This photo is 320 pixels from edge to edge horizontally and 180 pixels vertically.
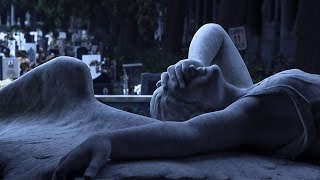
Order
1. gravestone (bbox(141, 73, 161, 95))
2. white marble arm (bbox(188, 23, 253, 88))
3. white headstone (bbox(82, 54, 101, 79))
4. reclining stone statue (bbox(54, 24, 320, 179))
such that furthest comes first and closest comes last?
white headstone (bbox(82, 54, 101, 79)) < gravestone (bbox(141, 73, 161, 95)) < white marble arm (bbox(188, 23, 253, 88)) < reclining stone statue (bbox(54, 24, 320, 179))

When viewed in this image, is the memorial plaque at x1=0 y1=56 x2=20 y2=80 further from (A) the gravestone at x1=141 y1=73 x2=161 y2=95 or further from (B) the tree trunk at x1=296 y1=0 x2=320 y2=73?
(A) the gravestone at x1=141 y1=73 x2=161 y2=95

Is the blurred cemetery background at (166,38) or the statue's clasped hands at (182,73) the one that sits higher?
the statue's clasped hands at (182,73)

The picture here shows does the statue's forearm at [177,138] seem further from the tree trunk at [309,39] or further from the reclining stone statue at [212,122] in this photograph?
the tree trunk at [309,39]

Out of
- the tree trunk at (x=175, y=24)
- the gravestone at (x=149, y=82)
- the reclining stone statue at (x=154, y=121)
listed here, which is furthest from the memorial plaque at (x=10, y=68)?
the reclining stone statue at (x=154, y=121)

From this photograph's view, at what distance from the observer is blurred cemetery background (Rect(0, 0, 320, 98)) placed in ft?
56.0

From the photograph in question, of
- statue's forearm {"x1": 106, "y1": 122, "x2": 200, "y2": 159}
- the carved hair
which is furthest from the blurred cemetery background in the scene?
statue's forearm {"x1": 106, "y1": 122, "x2": 200, "y2": 159}

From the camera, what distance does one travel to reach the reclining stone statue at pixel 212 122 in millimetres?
4348

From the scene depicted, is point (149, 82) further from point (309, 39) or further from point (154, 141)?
point (154, 141)

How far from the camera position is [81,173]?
4.28 m

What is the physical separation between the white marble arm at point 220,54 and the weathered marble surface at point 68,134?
2.91ft

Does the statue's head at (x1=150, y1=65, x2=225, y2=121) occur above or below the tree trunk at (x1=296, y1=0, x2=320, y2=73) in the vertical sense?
above

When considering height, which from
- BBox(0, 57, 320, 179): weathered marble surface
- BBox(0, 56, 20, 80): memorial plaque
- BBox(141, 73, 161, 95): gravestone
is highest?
BBox(0, 57, 320, 179): weathered marble surface

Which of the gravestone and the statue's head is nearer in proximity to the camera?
the statue's head

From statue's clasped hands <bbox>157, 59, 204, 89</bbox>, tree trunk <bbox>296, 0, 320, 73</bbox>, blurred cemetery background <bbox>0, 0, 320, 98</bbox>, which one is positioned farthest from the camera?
blurred cemetery background <bbox>0, 0, 320, 98</bbox>
